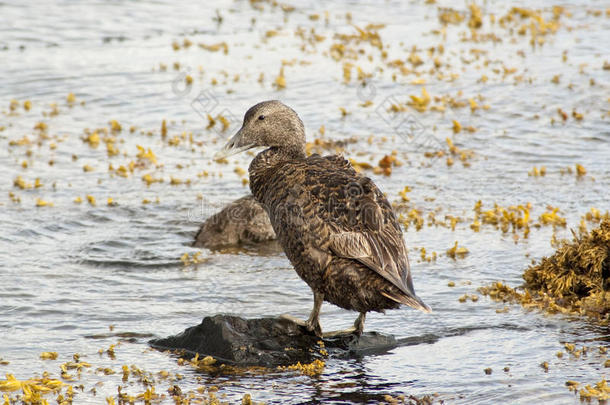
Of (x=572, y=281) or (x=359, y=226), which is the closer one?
(x=359, y=226)

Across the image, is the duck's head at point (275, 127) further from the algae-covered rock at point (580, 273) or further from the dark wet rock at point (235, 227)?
the algae-covered rock at point (580, 273)

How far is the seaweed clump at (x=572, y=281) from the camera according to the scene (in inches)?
239

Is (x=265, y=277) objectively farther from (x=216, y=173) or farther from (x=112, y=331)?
(x=216, y=173)

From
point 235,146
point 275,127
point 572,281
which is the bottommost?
point 572,281

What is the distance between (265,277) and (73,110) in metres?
5.82

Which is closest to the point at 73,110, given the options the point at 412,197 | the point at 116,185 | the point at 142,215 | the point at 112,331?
the point at 116,185

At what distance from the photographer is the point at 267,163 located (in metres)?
6.33

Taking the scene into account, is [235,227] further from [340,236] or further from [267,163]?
[340,236]

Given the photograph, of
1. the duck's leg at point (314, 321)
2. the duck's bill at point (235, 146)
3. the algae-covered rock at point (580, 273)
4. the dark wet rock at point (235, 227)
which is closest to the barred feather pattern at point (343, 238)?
the duck's leg at point (314, 321)

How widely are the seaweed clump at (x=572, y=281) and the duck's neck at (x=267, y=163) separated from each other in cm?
166

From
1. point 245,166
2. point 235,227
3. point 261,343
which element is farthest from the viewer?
point 245,166

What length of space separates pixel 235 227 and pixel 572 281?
3074 millimetres

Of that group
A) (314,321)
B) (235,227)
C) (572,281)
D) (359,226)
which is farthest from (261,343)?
(235,227)

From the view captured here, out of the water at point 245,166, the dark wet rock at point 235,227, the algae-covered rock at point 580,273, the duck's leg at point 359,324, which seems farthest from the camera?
the dark wet rock at point 235,227
